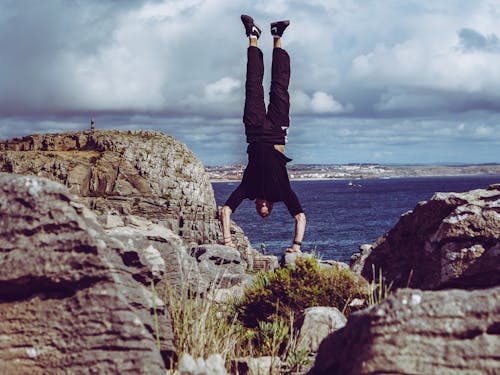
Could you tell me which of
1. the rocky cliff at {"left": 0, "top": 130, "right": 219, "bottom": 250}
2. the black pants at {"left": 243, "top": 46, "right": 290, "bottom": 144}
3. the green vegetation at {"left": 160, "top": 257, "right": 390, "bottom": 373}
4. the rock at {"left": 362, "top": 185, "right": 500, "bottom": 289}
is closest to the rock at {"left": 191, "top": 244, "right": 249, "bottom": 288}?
the green vegetation at {"left": 160, "top": 257, "right": 390, "bottom": 373}

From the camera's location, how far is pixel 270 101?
1239 cm

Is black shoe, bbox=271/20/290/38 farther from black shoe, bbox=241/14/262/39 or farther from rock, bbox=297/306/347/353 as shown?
rock, bbox=297/306/347/353

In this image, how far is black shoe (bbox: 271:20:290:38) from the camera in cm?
1205

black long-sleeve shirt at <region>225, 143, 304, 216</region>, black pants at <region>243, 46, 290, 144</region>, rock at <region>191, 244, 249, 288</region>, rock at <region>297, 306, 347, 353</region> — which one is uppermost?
black pants at <region>243, 46, 290, 144</region>

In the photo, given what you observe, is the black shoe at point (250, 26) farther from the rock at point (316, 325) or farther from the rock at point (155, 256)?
the rock at point (316, 325)

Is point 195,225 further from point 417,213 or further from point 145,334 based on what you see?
point 145,334

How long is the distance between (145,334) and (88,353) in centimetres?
49

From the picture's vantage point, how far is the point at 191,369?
18.1 feet

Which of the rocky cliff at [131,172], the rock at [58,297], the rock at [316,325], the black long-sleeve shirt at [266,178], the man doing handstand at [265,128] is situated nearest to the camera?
the rock at [58,297]

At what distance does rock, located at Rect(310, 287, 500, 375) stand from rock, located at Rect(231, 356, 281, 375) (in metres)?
2.21

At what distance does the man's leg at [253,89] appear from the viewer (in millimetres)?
12102

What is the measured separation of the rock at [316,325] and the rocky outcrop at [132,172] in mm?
58766

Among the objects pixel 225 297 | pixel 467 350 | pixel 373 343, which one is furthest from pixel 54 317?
pixel 225 297

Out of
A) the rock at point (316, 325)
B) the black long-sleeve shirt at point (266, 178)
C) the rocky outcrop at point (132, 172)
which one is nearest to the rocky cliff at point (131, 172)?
the rocky outcrop at point (132, 172)
